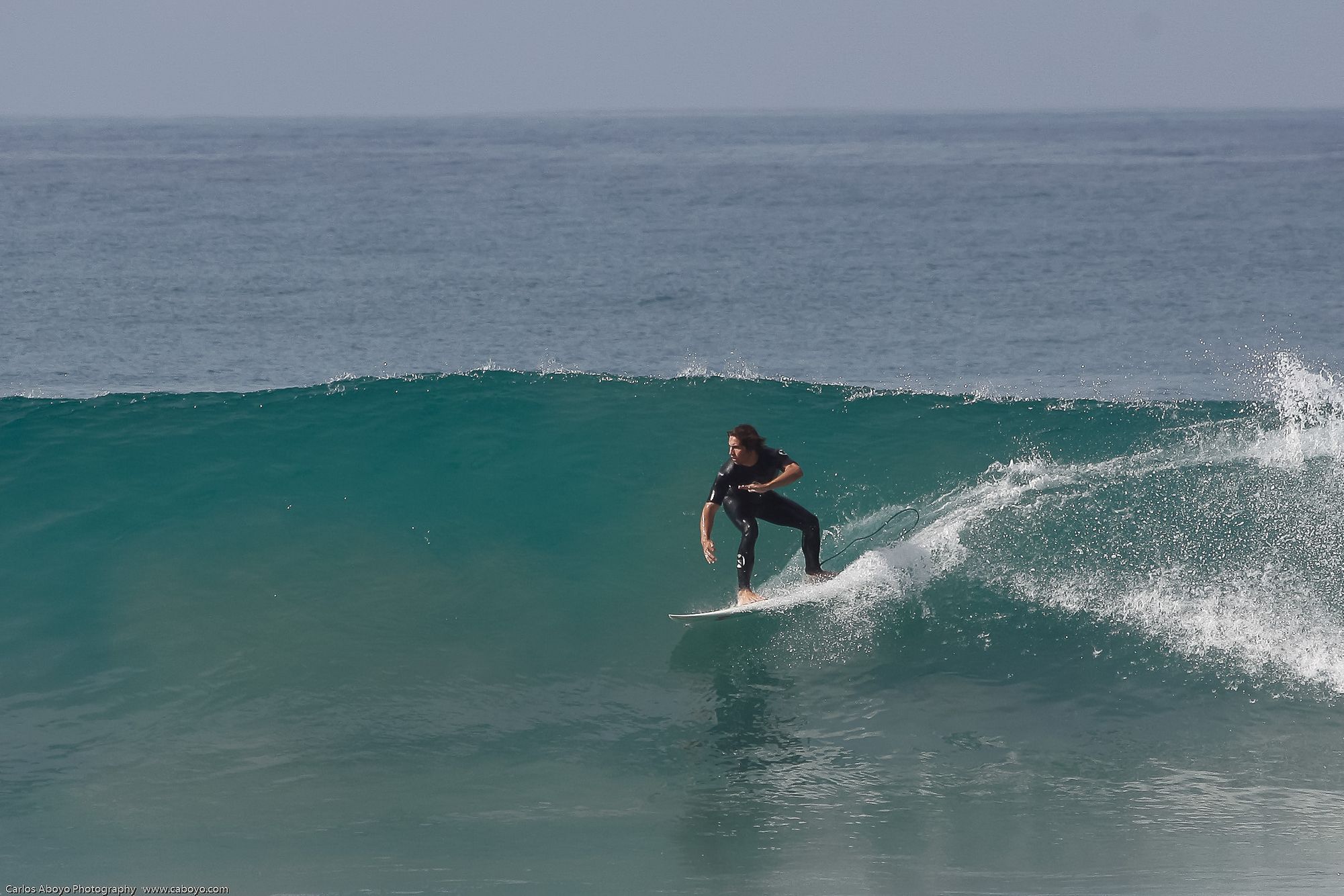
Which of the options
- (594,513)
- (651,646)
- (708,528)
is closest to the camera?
(708,528)

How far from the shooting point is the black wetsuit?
9734 millimetres

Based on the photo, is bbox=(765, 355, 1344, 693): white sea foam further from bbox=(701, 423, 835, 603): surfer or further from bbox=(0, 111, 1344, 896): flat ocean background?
bbox=(701, 423, 835, 603): surfer

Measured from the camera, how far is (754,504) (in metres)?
9.86

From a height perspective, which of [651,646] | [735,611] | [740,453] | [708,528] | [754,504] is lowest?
[651,646]

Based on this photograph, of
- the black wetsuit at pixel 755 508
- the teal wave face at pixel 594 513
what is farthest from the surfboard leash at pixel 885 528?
the black wetsuit at pixel 755 508

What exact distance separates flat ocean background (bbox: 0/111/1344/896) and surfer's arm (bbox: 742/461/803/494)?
0.89 metres

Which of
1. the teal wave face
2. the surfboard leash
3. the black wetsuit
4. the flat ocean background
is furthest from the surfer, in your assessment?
the surfboard leash

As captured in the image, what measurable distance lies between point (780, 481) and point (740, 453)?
339 mm

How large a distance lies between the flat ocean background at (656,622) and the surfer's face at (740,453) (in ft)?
3.63

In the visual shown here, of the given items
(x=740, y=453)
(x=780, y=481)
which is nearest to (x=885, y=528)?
(x=780, y=481)

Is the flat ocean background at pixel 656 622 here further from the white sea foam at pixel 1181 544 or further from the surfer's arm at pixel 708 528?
the surfer's arm at pixel 708 528

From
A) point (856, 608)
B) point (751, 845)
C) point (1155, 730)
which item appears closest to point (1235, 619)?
point (1155, 730)

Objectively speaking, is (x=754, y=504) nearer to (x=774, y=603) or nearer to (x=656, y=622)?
(x=774, y=603)

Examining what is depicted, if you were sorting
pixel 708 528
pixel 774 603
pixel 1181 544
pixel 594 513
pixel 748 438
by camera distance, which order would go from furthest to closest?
1. pixel 594 513
2. pixel 1181 544
3. pixel 774 603
4. pixel 708 528
5. pixel 748 438
